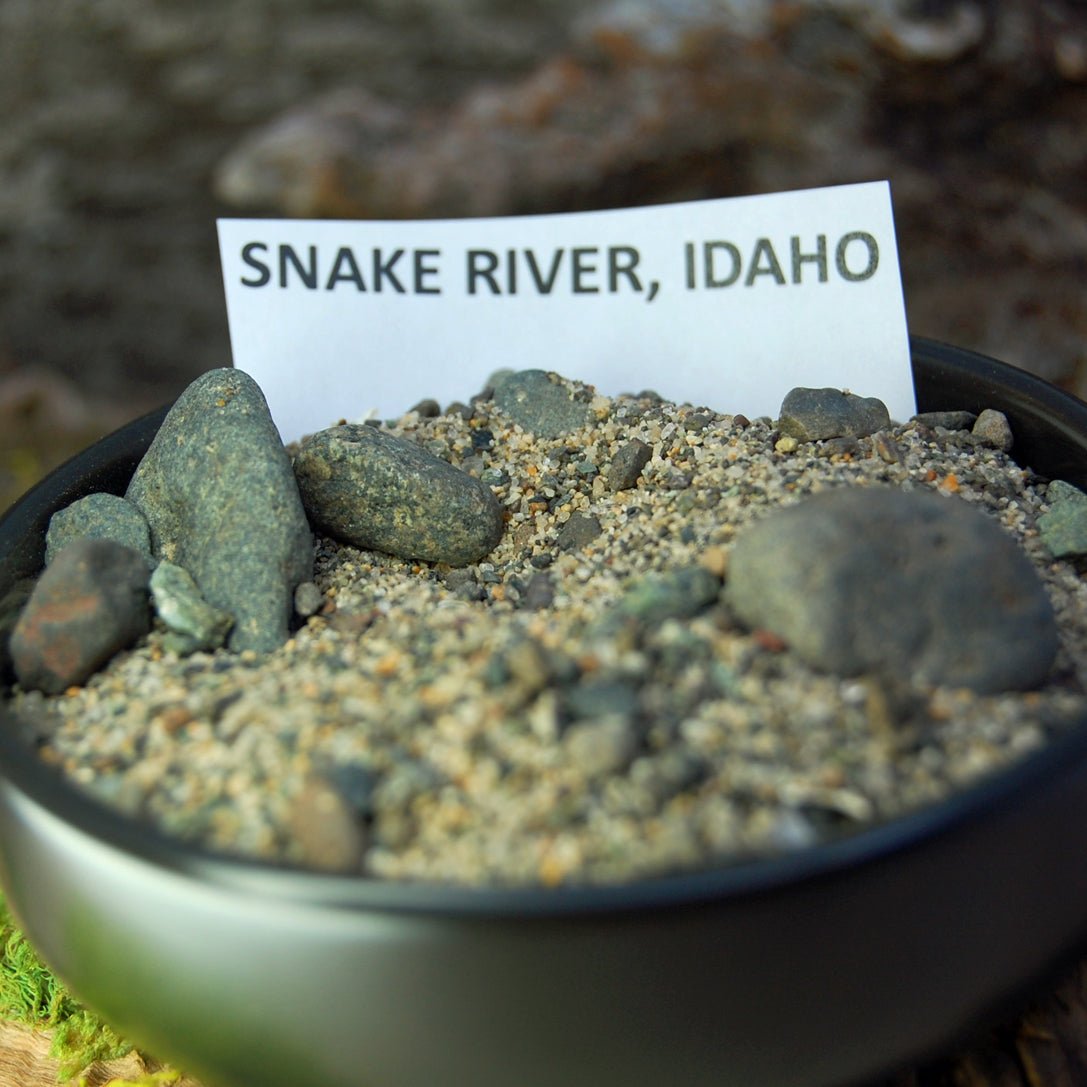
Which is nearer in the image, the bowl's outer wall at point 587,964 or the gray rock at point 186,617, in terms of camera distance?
the bowl's outer wall at point 587,964

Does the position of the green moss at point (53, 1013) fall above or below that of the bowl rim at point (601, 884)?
below

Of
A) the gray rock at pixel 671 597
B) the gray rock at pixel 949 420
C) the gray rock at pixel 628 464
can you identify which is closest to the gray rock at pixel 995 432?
the gray rock at pixel 949 420

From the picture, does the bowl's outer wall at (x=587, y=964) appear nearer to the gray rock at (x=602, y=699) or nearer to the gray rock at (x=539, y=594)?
the gray rock at (x=602, y=699)

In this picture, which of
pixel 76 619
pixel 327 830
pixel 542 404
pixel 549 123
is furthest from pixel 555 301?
pixel 549 123

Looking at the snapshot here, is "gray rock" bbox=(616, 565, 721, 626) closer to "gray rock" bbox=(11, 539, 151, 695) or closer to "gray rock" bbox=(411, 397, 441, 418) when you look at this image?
"gray rock" bbox=(11, 539, 151, 695)

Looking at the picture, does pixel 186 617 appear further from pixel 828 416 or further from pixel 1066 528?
pixel 1066 528

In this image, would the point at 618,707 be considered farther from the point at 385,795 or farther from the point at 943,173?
the point at 943,173
